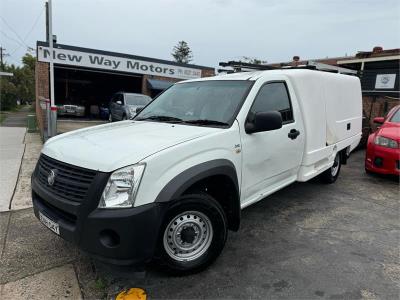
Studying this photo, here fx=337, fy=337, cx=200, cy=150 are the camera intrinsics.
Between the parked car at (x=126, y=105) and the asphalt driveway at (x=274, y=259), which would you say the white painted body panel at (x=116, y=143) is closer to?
the asphalt driveway at (x=274, y=259)

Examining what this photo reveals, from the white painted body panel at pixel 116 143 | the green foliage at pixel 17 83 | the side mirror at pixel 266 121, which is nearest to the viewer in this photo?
the white painted body panel at pixel 116 143

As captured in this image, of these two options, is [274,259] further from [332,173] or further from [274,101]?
[332,173]

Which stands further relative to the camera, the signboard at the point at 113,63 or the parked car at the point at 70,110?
the parked car at the point at 70,110

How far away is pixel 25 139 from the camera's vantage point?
1125cm

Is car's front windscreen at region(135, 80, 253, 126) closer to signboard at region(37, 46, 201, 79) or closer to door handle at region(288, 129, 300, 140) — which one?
door handle at region(288, 129, 300, 140)

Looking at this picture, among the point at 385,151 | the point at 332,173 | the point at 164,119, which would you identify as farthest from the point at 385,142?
the point at 164,119

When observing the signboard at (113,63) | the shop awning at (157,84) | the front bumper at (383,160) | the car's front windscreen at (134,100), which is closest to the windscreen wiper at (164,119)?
the front bumper at (383,160)

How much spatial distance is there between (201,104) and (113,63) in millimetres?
15924

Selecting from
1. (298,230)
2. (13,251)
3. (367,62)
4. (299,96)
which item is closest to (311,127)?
(299,96)

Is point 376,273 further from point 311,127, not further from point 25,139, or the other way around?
point 25,139

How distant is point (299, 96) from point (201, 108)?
1.52 meters

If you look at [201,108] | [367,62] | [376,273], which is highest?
[367,62]

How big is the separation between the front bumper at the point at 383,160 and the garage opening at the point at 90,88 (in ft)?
60.8

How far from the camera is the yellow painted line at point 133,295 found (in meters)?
2.78
